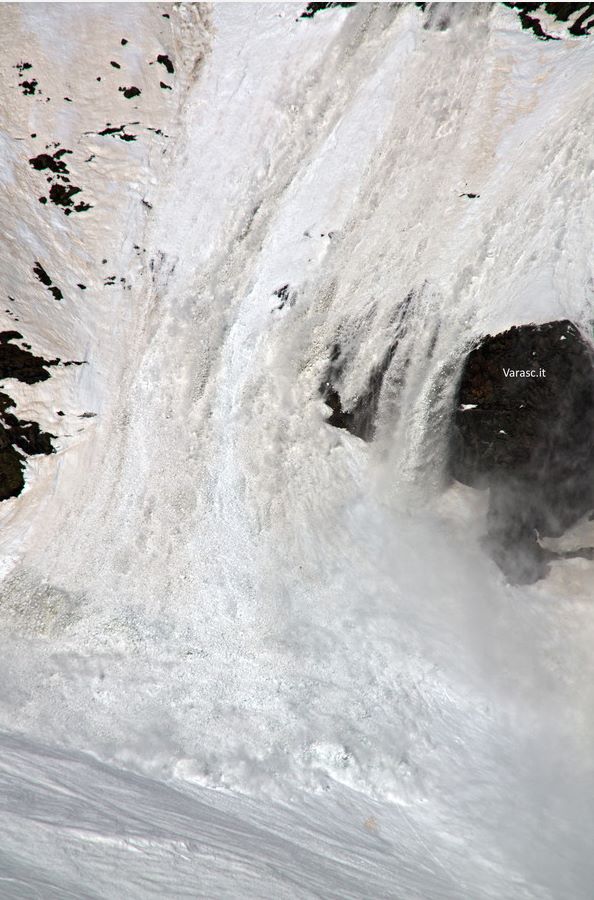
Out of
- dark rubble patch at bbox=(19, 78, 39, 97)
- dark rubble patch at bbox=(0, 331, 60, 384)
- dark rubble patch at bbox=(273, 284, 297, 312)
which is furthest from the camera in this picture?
dark rubble patch at bbox=(19, 78, 39, 97)

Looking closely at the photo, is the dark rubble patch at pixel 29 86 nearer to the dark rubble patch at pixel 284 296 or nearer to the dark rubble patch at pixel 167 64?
the dark rubble patch at pixel 167 64

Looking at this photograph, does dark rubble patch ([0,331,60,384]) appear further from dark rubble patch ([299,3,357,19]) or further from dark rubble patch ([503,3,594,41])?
dark rubble patch ([503,3,594,41])

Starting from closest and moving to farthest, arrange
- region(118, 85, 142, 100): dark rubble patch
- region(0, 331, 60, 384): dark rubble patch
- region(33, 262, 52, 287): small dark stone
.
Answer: region(0, 331, 60, 384): dark rubble patch, region(33, 262, 52, 287): small dark stone, region(118, 85, 142, 100): dark rubble patch

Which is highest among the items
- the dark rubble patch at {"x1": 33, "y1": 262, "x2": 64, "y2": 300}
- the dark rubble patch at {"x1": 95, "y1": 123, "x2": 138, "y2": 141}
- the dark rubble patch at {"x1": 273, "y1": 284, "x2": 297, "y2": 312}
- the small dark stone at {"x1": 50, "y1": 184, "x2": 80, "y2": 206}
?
the dark rubble patch at {"x1": 95, "y1": 123, "x2": 138, "y2": 141}

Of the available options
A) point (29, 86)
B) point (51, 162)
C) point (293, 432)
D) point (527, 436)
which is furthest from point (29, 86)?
point (527, 436)

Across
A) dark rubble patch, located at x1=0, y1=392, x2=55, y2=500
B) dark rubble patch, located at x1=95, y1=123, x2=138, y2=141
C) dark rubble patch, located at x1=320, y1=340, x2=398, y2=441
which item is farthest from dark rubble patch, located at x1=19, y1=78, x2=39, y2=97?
dark rubble patch, located at x1=320, y1=340, x2=398, y2=441

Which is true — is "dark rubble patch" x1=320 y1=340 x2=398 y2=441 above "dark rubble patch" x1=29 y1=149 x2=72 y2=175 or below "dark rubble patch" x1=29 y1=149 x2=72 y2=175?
below

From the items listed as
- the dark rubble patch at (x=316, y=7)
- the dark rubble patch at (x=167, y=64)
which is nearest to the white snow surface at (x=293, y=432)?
the dark rubble patch at (x=316, y=7)
